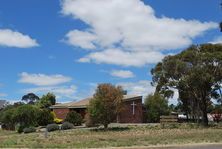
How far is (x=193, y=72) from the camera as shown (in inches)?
1709

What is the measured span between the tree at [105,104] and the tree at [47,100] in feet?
123

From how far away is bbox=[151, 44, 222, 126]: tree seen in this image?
142 ft

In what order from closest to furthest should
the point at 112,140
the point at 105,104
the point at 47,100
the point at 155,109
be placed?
the point at 112,140 → the point at 105,104 → the point at 155,109 → the point at 47,100

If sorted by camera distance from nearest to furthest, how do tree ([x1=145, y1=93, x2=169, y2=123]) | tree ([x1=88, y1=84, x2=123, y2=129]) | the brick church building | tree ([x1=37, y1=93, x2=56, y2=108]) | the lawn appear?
the lawn
tree ([x1=88, y1=84, x2=123, y2=129])
the brick church building
tree ([x1=145, y1=93, x2=169, y2=123])
tree ([x1=37, y1=93, x2=56, y2=108])

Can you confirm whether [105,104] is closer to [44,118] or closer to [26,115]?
[26,115]

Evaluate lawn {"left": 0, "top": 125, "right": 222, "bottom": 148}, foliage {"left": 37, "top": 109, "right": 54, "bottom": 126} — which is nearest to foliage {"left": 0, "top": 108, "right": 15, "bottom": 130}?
foliage {"left": 37, "top": 109, "right": 54, "bottom": 126}

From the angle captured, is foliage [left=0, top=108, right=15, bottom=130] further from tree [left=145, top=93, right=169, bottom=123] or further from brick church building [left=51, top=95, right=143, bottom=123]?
tree [left=145, top=93, right=169, bottom=123]

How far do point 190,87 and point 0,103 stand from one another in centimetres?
7398

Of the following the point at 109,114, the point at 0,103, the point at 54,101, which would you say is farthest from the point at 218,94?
the point at 0,103

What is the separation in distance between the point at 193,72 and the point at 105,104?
863 cm

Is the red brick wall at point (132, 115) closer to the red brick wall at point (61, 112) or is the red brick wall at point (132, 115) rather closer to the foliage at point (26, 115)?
the red brick wall at point (61, 112)

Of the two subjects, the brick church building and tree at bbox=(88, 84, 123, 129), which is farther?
the brick church building

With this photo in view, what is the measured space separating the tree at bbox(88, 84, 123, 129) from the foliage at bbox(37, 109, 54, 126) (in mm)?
18015

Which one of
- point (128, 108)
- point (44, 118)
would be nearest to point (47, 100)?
point (44, 118)
